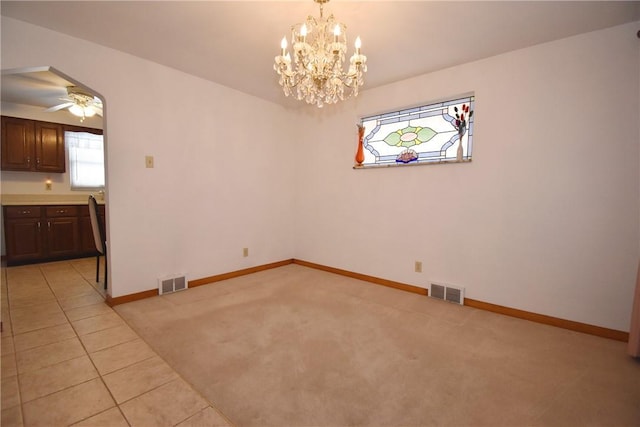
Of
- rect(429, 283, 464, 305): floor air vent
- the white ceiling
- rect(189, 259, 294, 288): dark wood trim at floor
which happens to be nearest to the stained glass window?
the white ceiling

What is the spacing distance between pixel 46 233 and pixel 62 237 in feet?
0.64

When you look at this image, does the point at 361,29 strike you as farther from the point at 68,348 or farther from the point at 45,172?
the point at 45,172

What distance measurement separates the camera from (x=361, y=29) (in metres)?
2.25

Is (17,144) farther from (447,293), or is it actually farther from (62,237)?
(447,293)

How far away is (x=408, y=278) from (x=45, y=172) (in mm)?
5919

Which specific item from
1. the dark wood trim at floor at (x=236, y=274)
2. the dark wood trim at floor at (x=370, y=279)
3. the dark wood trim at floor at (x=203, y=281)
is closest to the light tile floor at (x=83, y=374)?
the dark wood trim at floor at (x=203, y=281)

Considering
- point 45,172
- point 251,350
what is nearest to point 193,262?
point 251,350

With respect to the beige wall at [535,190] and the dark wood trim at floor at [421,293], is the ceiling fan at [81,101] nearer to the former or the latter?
the dark wood trim at floor at [421,293]

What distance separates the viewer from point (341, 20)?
7.03 feet

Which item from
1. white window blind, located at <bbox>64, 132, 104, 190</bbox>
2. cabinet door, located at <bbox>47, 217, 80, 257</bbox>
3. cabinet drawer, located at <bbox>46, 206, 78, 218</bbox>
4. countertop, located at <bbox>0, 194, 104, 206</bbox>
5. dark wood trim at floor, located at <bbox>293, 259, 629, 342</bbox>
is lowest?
dark wood trim at floor, located at <bbox>293, 259, 629, 342</bbox>

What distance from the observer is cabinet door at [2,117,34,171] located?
13.5 ft

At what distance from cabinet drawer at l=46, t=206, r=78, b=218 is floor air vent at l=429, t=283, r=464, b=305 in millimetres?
5550

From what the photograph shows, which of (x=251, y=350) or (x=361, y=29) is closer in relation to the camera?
(x=251, y=350)

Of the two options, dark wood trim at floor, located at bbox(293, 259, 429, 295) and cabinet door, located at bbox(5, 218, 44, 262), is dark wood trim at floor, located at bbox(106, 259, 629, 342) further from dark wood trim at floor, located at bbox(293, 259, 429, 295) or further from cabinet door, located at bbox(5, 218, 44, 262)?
cabinet door, located at bbox(5, 218, 44, 262)
